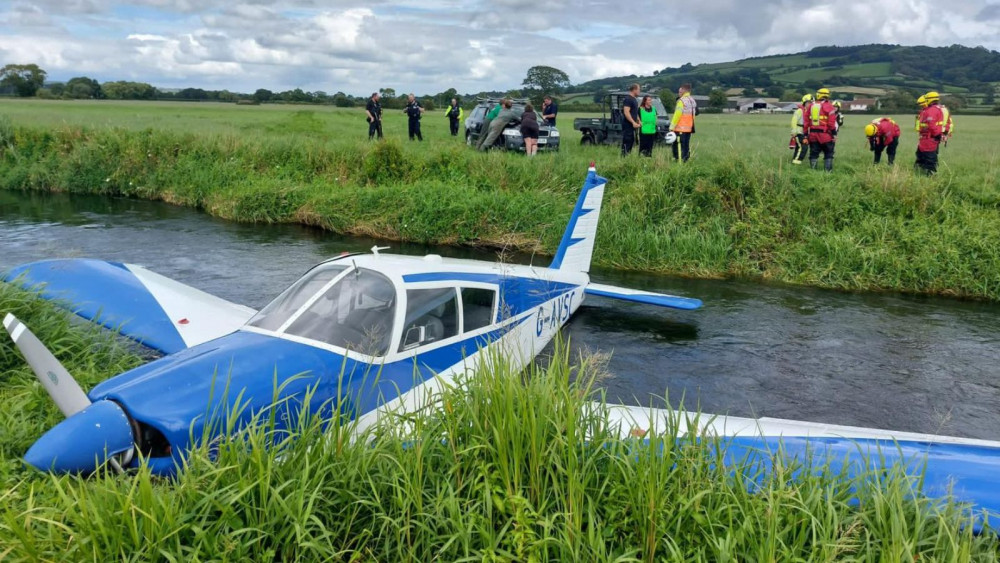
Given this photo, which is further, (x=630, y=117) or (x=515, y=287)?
(x=630, y=117)

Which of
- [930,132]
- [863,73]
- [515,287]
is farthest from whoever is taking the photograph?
[863,73]

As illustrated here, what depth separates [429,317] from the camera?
5.76 metres

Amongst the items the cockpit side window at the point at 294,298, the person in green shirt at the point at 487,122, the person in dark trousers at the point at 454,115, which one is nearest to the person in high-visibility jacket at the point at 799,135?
the person in green shirt at the point at 487,122

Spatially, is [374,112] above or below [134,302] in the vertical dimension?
above

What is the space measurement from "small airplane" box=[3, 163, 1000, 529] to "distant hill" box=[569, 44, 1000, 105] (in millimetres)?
73912

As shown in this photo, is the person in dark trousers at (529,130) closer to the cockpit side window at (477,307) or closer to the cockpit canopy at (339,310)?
the cockpit side window at (477,307)

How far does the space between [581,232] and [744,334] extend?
2678 millimetres

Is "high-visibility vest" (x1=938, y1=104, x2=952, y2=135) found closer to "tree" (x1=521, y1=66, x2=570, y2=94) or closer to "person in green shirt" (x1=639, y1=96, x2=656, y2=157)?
"person in green shirt" (x1=639, y1=96, x2=656, y2=157)

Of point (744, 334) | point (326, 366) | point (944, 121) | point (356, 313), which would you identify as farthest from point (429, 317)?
point (944, 121)

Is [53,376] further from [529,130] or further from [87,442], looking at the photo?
[529,130]

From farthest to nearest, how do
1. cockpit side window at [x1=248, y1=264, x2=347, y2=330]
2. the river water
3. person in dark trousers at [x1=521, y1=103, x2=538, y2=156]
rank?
person in dark trousers at [x1=521, y1=103, x2=538, y2=156], the river water, cockpit side window at [x1=248, y1=264, x2=347, y2=330]

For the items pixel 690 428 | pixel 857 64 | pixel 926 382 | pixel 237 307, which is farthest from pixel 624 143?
pixel 857 64

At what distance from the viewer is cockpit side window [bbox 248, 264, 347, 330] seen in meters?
5.20

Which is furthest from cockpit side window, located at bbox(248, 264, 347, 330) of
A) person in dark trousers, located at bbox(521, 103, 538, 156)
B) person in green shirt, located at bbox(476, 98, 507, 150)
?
person in green shirt, located at bbox(476, 98, 507, 150)
